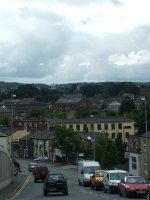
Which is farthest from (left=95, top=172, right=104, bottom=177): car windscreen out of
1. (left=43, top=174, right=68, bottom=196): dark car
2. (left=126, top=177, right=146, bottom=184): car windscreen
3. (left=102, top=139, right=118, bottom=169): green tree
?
(left=102, top=139, right=118, bottom=169): green tree

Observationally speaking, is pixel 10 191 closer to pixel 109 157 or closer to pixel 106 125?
pixel 109 157

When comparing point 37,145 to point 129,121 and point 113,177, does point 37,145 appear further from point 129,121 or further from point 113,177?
point 113,177

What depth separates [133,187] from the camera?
40625 mm

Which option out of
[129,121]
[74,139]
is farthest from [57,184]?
[129,121]

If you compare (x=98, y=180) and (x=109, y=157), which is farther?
(x=109, y=157)

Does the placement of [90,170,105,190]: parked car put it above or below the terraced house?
above

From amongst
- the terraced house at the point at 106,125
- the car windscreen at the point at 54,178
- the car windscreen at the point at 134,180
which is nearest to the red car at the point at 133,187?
the car windscreen at the point at 134,180

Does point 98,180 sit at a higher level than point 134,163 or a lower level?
higher

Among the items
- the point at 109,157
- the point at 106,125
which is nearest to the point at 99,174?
the point at 109,157

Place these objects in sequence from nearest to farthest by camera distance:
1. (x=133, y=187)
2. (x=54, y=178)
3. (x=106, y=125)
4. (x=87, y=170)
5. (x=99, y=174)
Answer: (x=133, y=187) → (x=54, y=178) → (x=99, y=174) → (x=87, y=170) → (x=106, y=125)

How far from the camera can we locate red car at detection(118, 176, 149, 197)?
40.4 meters

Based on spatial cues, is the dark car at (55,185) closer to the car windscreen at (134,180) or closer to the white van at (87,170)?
the car windscreen at (134,180)

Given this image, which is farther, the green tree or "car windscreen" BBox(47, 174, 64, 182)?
the green tree

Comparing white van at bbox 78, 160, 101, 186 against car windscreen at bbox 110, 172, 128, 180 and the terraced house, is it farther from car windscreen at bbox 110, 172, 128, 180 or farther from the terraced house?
the terraced house
